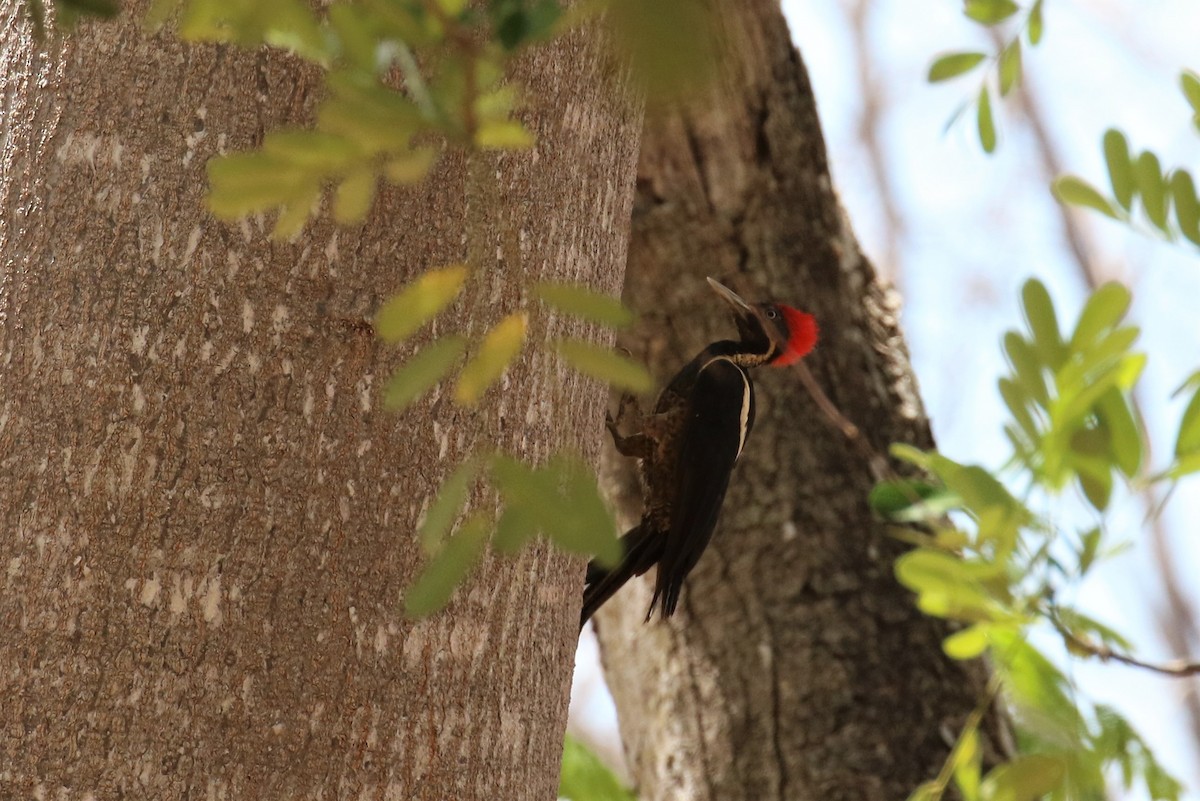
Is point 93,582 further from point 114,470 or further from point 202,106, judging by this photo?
point 202,106

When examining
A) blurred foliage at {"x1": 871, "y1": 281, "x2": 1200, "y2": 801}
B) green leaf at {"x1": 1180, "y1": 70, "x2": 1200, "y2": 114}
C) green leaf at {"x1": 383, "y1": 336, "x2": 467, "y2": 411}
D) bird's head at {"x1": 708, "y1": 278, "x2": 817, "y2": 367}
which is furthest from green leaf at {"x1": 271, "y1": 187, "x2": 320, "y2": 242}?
bird's head at {"x1": 708, "y1": 278, "x2": 817, "y2": 367}

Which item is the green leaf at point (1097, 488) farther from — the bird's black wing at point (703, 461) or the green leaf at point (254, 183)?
the green leaf at point (254, 183)

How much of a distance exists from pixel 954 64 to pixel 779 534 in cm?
131

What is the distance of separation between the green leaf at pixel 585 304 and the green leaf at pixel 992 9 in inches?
71.8

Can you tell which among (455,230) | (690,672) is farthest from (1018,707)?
(455,230)

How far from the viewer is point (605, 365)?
733mm

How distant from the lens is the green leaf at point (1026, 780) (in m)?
2.05

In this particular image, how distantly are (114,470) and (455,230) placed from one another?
509mm

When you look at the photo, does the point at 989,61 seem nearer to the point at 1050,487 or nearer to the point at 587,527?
the point at 1050,487

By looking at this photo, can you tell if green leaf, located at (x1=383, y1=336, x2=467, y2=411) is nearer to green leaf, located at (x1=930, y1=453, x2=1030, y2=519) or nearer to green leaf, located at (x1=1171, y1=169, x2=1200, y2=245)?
green leaf, located at (x1=930, y1=453, x2=1030, y2=519)

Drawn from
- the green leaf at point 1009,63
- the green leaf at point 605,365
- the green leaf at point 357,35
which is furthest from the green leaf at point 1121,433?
the green leaf at point 357,35

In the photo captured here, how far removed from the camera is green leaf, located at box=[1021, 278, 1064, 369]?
1.95 meters

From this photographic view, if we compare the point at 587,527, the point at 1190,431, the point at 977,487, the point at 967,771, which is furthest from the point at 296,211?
the point at 967,771

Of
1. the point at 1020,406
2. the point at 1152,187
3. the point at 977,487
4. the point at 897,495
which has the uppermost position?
the point at 1152,187
